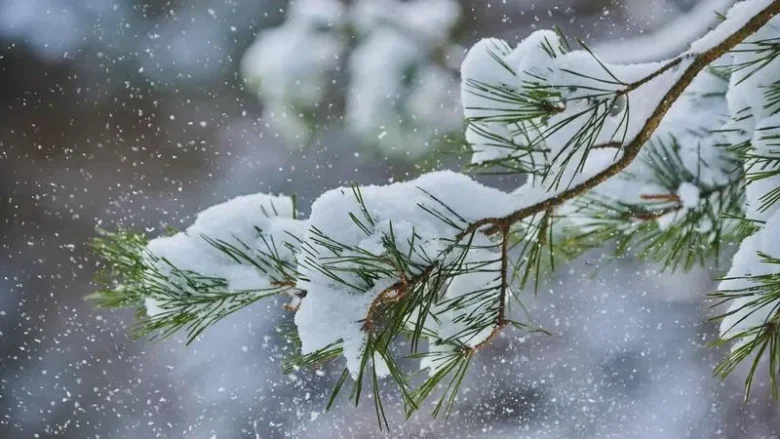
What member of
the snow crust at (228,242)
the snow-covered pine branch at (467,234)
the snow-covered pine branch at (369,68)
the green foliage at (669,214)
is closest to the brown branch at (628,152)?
the snow-covered pine branch at (467,234)

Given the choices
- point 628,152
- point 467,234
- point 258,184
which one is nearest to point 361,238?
point 467,234

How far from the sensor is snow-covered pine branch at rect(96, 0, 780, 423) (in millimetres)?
389

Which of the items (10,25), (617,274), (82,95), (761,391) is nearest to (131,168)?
(82,95)

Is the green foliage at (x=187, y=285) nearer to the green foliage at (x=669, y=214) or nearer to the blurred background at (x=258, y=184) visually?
the green foliage at (x=669, y=214)

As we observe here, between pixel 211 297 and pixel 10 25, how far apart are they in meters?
2.15

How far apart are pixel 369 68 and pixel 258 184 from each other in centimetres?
59

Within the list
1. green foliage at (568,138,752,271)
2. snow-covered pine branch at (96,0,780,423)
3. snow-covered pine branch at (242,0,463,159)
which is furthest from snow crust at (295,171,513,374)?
snow-covered pine branch at (242,0,463,159)

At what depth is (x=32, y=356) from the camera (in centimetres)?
242

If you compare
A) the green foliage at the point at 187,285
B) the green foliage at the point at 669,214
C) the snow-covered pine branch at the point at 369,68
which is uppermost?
the snow-covered pine branch at the point at 369,68

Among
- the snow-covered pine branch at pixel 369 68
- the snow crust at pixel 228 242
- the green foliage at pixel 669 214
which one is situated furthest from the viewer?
the snow-covered pine branch at pixel 369 68

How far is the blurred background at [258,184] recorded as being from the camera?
7.14 feet

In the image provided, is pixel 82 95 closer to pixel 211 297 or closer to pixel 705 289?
pixel 211 297

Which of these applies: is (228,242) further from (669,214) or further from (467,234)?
(669,214)

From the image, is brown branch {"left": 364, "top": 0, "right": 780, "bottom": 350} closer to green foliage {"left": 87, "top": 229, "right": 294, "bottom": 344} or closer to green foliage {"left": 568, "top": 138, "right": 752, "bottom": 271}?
green foliage {"left": 87, "top": 229, "right": 294, "bottom": 344}
